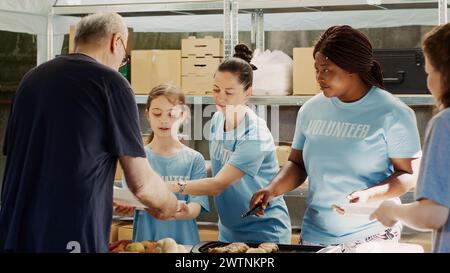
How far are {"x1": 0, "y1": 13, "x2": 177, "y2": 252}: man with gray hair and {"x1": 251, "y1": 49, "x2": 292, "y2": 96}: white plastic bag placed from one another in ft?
5.97

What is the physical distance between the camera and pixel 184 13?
17.0 ft

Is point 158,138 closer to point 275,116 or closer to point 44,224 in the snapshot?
point 44,224

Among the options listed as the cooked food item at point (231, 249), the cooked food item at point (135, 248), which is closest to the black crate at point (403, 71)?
the cooked food item at point (231, 249)

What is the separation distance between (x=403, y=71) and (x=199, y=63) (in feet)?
3.71

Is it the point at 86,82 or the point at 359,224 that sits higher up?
the point at 86,82

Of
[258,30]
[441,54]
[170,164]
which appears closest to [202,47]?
[258,30]

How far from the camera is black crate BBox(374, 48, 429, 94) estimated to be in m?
4.24

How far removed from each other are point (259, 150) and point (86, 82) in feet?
4.06

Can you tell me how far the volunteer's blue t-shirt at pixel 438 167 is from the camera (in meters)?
2.21

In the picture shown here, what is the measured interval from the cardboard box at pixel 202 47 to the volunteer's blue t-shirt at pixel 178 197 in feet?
2.89

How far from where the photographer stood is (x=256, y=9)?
476 centimetres

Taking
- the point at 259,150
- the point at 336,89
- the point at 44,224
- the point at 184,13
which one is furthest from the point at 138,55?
the point at 44,224

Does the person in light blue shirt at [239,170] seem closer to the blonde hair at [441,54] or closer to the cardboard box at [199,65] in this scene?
the cardboard box at [199,65]

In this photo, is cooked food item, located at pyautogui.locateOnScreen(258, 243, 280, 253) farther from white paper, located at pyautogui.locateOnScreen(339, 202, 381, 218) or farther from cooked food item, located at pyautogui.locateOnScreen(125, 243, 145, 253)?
cooked food item, located at pyautogui.locateOnScreen(125, 243, 145, 253)
